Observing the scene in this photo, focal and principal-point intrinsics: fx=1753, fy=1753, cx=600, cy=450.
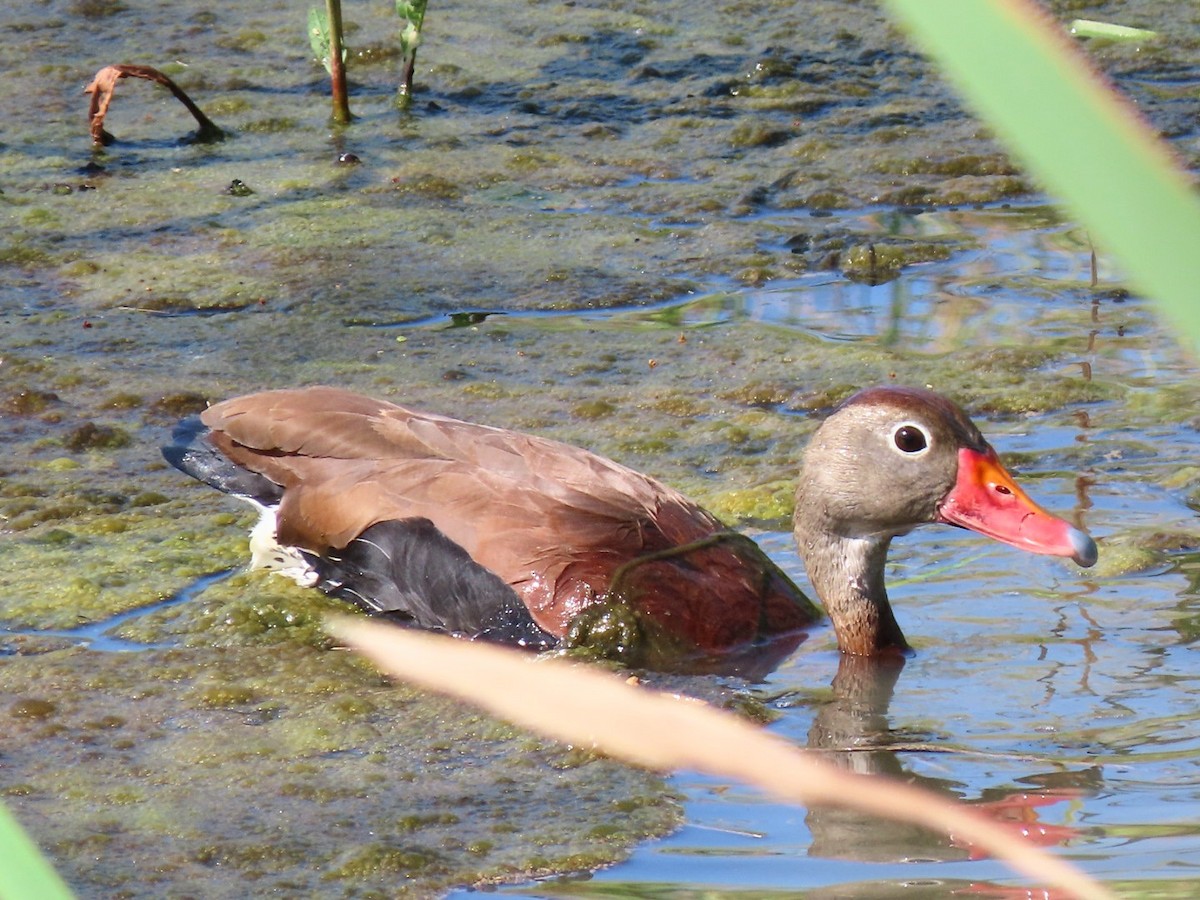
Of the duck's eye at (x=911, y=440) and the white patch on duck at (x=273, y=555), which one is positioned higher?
the duck's eye at (x=911, y=440)

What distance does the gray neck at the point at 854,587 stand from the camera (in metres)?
4.25

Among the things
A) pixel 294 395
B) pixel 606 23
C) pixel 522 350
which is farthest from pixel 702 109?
pixel 294 395

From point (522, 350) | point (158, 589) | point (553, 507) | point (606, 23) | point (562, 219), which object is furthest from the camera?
point (606, 23)

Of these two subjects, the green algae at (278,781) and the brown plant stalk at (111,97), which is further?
the brown plant stalk at (111,97)

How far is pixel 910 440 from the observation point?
4.18 meters

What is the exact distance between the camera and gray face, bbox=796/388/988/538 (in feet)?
13.6

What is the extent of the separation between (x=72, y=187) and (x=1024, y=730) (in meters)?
5.29

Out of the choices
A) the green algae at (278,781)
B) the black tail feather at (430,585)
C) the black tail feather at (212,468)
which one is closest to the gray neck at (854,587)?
the black tail feather at (430,585)

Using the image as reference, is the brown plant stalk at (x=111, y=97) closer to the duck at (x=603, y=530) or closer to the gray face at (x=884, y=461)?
the duck at (x=603, y=530)

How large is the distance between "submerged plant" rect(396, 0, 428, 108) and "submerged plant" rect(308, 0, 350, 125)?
0.93 feet

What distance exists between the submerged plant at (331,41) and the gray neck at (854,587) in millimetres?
4080

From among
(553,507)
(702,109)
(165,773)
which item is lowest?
(165,773)

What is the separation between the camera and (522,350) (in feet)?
20.1

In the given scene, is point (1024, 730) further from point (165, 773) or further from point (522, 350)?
point (522, 350)
